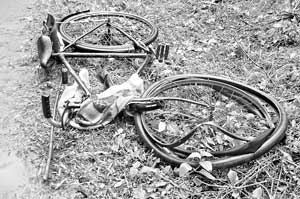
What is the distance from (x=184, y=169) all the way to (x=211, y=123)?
38 cm

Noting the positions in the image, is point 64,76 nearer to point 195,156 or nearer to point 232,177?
point 195,156

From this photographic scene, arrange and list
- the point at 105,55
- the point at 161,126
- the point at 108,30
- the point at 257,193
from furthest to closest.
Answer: the point at 108,30 < the point at 105,55 < the point at 161,126 < the point at 257,193

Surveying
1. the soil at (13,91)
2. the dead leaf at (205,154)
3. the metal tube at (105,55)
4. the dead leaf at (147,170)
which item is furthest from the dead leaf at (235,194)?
the metal tube at (105,55)

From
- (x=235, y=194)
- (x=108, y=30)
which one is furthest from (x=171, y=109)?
(x=108, y=30)

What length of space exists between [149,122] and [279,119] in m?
1.06

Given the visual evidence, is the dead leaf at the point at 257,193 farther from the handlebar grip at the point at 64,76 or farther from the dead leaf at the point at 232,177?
the handlebar grip at the point at 64,76

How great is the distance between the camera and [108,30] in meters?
4.09

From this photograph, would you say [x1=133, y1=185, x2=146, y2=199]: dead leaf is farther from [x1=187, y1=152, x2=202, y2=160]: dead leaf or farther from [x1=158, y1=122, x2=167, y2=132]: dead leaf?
[x1=158, y1=122, x2=167, y2=132]: dead leaf

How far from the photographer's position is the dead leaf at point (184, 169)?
97.0 inches

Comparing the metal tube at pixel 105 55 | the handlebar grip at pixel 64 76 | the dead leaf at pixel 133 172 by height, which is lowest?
the dead leaf at pixel 133 172

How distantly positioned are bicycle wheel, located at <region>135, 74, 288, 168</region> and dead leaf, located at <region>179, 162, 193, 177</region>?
43 mm

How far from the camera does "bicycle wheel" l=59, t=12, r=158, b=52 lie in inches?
150

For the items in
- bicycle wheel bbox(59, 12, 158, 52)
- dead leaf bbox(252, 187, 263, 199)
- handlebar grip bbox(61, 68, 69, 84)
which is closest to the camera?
dead leaf bbox(252, 187, 263, 199)

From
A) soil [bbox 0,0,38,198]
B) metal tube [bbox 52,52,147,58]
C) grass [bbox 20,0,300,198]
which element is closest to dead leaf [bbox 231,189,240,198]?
grass [bbox 20,0,300,198]
